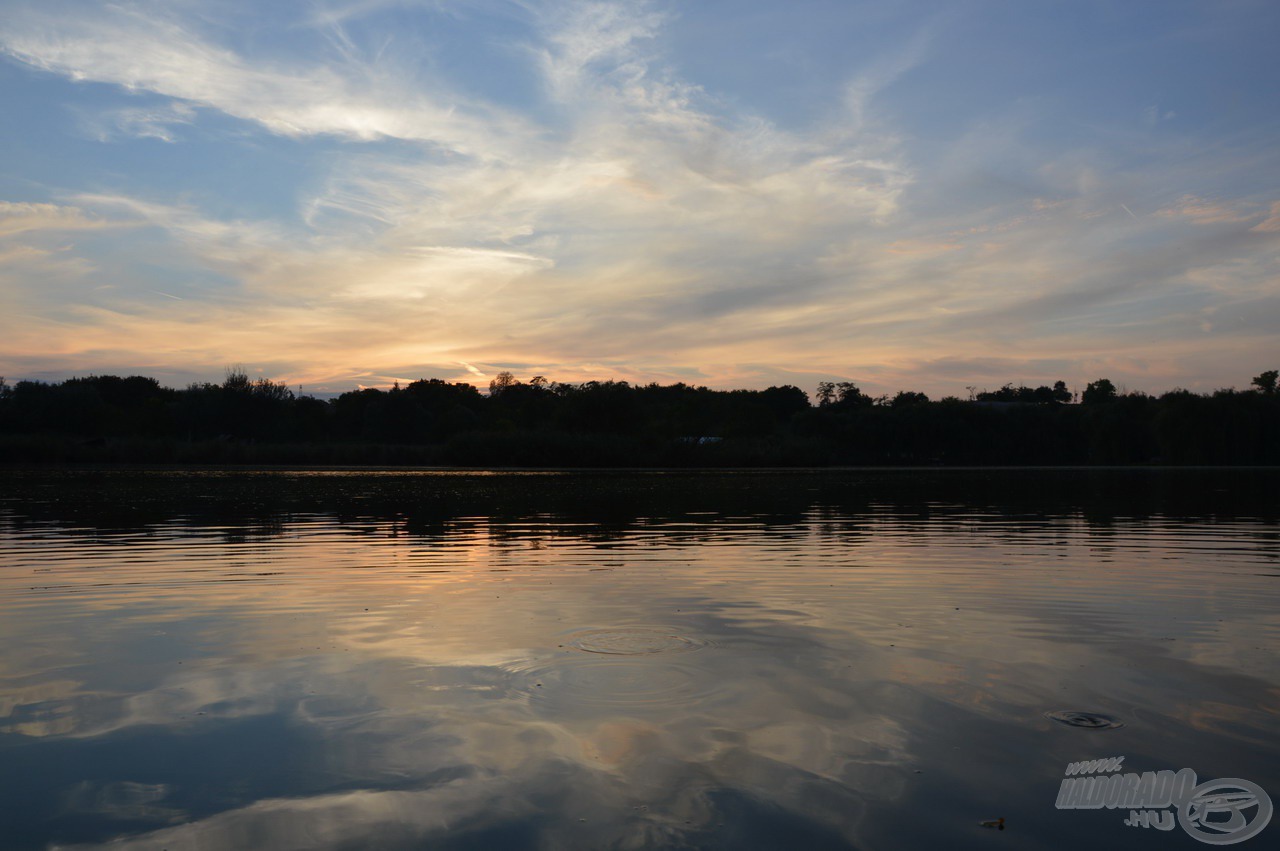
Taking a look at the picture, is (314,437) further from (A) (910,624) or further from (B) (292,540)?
(A) (910,624)

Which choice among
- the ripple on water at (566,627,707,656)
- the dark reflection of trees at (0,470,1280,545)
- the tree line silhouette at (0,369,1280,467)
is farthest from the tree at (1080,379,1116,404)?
the ripple on water at (566,627,707,656)

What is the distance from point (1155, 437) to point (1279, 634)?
92453 millimetres

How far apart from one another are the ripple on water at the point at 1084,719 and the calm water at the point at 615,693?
0.32ft

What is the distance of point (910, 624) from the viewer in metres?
10.5

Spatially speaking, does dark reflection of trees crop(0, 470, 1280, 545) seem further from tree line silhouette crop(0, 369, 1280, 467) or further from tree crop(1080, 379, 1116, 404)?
tree crop(1080, 379, 1116, 404)

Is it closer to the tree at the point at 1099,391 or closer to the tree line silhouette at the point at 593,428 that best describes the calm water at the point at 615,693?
the tree line silhouette at the point at 593,428

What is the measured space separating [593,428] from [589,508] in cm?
6797
